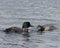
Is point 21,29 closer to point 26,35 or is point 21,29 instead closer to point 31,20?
point 26,35

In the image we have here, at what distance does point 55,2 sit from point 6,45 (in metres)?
19.2

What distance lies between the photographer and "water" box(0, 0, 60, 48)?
19406 mm

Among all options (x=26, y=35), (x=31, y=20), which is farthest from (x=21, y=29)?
(x=31, y=20)

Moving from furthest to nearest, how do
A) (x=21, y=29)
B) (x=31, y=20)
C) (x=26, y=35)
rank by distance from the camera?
1. (x=31, y=20)
2. (x=21, y=29)
3. (x=26, y=35)

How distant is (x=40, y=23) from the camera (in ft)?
83.5

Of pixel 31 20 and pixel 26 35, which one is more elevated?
pixel 31 20

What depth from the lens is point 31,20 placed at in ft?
85.7

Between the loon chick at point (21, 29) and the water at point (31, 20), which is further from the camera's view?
the loon chick at point (21, 29)

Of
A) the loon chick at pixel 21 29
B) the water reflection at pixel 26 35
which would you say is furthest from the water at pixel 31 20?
the loon chick at pixel 21 29

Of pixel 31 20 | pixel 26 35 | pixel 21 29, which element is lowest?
pixel 26 35

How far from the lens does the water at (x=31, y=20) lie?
63.7 ft

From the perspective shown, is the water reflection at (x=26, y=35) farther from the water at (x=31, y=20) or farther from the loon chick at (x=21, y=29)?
the loon chick at (x=21, y=29)

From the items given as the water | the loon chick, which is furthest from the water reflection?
the loon chick

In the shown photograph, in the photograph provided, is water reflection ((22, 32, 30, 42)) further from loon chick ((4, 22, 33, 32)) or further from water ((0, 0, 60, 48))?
loon chick ((4, 22, 33, 32))
